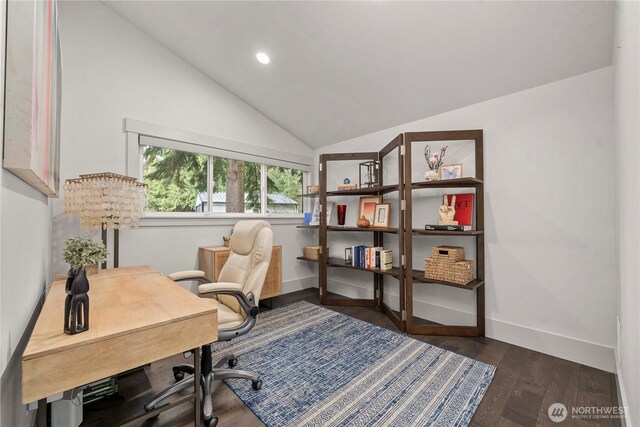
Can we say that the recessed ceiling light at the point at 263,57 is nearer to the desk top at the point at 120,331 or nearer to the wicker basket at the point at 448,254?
the desk top at the point at 120,331

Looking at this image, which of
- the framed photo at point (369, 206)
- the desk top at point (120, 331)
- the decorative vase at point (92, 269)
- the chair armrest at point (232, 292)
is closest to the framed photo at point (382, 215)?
the framed photo at point (369, 206)

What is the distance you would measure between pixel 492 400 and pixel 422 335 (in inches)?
36.0

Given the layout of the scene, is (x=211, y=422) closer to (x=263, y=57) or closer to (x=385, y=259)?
(x=385, y=259)

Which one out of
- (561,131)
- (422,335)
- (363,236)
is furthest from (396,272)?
(561,131)

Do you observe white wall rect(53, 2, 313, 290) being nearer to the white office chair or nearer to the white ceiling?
A: the white ceiling

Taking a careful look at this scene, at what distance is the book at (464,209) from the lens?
2.57 meters

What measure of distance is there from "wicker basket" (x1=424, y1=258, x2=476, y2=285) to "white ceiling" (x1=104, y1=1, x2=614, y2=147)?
5.13 ft

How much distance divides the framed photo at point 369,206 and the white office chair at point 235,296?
6.03 feet

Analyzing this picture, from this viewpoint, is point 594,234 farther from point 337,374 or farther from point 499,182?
point 337,374

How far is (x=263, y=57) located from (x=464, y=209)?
2520 millimetres

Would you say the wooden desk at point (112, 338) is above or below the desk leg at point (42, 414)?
above

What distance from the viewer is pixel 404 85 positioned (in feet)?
8.55

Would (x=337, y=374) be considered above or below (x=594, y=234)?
below

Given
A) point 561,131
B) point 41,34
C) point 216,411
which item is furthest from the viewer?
point 561,131
